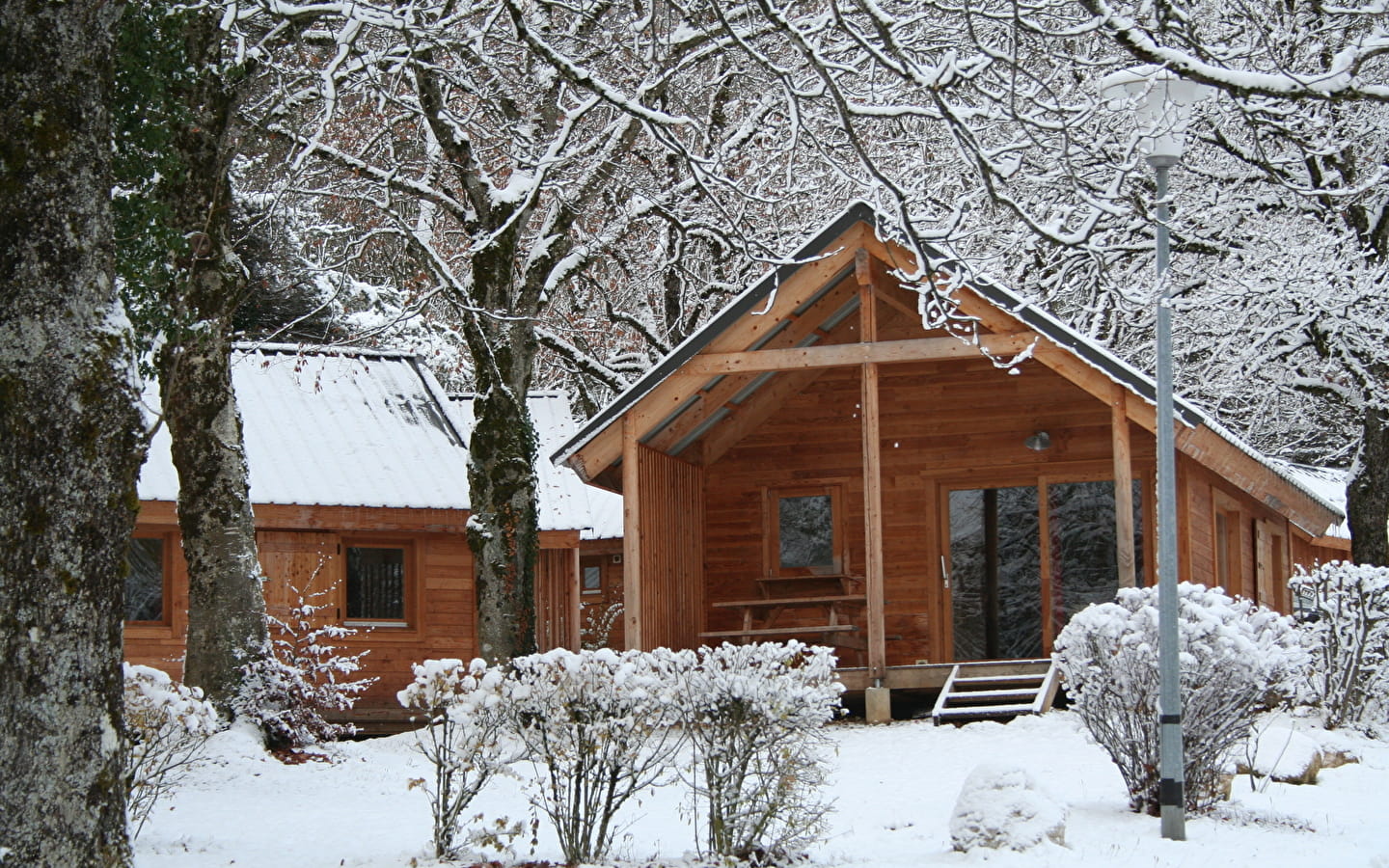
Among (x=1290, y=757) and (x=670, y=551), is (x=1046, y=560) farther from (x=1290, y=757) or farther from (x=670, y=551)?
(x=1290, y=757)

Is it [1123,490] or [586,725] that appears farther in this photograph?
[1123,490]

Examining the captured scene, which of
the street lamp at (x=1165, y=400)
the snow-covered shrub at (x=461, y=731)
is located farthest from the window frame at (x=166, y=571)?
the street lamp at (x=1165, y=400)

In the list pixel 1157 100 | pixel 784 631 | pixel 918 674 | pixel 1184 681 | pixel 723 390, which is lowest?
pixel 918 674

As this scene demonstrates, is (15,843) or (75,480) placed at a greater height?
(75,480)

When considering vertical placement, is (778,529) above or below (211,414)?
below

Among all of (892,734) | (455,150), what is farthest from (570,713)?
(455,150)

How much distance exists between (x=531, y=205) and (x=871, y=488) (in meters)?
4.41

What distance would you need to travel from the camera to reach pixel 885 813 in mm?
10453

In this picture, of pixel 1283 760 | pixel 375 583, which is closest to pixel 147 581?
pixel 375 583

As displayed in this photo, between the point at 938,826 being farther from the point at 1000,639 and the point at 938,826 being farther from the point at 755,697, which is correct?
the point at 1000,639

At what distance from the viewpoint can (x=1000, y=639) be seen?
64.8ft

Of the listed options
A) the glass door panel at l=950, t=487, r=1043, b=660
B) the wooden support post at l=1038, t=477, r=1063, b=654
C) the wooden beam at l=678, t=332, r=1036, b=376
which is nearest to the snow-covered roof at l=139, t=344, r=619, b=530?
the wooden beam at l=678, t=332, r=1036, b=376

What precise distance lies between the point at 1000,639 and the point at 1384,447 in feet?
17.1

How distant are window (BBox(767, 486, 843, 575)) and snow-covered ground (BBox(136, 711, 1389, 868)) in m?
4.14
